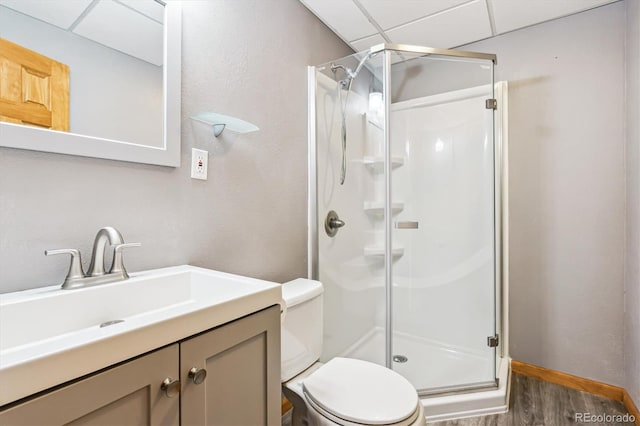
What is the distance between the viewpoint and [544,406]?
174 cm

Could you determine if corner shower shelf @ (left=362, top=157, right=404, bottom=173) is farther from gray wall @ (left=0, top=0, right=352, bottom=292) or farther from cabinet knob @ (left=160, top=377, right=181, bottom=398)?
cabinet knob @ (left=160, top=377, right=181, bottom=398)

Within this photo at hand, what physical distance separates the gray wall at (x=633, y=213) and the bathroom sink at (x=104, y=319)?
1920 millimetres

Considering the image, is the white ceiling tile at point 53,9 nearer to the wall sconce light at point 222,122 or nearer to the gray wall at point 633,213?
the wall sconce light at point 222,122

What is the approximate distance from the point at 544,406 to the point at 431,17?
236 centimetres

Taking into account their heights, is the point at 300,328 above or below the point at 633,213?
below

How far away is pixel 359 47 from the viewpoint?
7.59 feet

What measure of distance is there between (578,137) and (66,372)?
2.56 meters

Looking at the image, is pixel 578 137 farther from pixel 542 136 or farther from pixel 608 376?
pixel 608 376

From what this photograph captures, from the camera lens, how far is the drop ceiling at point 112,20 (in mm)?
Result: 892

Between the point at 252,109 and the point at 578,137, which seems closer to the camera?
the point at 252,109

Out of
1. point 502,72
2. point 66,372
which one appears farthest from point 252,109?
point 502,72

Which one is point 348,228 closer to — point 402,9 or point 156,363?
point 402,9

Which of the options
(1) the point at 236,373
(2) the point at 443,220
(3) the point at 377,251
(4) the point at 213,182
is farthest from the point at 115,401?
(2) the point at 443,220

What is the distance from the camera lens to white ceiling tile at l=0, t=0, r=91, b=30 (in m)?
0.85
